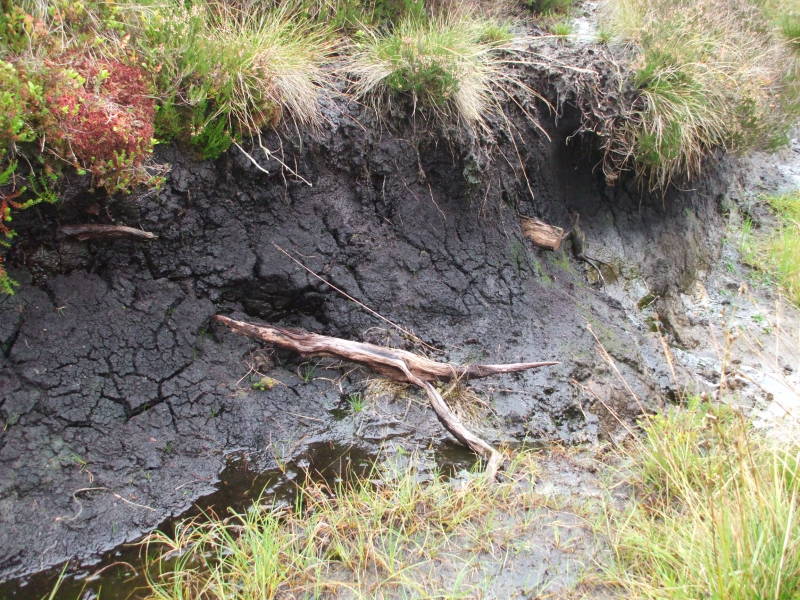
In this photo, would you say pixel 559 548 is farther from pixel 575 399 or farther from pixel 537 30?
pixel 537 30

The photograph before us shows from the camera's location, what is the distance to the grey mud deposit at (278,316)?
288 cm

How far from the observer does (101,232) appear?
124 inches

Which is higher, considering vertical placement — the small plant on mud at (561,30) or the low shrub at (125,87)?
the small plant on mud at (561,30)

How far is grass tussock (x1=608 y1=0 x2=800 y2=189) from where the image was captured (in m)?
5.24

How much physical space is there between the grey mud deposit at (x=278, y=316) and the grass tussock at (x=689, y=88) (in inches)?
25.0

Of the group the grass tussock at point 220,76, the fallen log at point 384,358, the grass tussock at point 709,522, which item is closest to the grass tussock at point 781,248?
the grass tussock at point 709,522

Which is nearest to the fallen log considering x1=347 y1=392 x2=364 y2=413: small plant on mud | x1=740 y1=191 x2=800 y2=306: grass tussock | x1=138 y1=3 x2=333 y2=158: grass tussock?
x1=347 y1=392 x2=364 y2=413: small plant on mud

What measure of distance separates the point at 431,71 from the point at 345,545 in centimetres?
315

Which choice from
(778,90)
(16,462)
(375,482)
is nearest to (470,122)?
(375,482)

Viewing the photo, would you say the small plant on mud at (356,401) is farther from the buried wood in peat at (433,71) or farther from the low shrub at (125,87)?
the buried wood in peat at (433,71)

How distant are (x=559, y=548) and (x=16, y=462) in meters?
2.64

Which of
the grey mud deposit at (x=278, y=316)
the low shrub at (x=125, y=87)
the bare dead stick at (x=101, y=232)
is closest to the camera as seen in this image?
the low shrub at (x=125, y=87)

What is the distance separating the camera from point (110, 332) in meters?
3.20

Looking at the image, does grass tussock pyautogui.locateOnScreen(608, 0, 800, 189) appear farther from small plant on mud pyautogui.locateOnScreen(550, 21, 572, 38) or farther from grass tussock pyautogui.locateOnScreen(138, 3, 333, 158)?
grass tussock pyautogui.locateOnScreen(138, 3, 333, 158)
